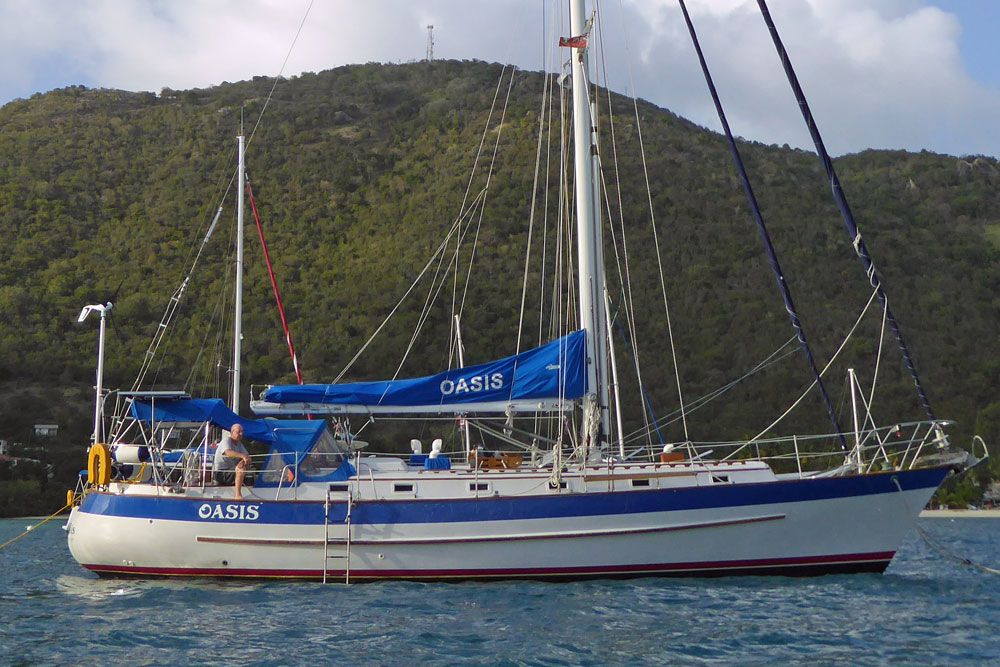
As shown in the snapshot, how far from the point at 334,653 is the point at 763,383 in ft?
126

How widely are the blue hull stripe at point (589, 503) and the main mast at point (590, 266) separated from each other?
1.87m

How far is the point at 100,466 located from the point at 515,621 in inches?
335

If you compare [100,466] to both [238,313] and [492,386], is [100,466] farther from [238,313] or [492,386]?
[238,313]

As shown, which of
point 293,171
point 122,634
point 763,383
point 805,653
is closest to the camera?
point 805,653

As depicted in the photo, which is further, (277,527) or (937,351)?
(937,351)

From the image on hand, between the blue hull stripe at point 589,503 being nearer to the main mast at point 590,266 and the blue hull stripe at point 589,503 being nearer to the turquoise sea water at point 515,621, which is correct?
the turquoise sea water at point 515,621

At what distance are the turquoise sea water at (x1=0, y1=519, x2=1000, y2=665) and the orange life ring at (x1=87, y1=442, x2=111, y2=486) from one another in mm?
1717

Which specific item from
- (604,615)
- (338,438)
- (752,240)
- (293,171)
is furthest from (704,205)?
(604,615)

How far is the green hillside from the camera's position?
43469 millimetres

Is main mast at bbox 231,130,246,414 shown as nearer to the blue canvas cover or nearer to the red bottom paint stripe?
the blue canvas cover

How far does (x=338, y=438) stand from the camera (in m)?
18.2

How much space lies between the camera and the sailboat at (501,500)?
14477 millimetres

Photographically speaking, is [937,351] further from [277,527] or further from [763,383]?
[277,527]

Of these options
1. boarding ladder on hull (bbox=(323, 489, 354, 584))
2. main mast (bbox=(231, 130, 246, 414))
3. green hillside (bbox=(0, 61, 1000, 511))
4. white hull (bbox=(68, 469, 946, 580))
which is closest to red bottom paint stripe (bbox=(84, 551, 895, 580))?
white hull (bbox=(68, 469, 946, 580))
